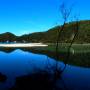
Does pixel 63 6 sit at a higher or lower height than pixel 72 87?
higher

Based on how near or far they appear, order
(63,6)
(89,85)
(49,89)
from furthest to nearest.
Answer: (63,6), (89,85), (49,89)

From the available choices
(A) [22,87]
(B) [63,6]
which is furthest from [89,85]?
(B) [63,6]

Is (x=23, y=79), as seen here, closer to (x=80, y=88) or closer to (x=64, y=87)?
(x=64, y=87)

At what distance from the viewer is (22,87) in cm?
1453

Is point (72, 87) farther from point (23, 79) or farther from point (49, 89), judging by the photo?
point (23, 79)

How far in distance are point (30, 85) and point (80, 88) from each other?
3.38 m

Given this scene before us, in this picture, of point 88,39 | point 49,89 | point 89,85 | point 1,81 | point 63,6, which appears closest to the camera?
point 49,89

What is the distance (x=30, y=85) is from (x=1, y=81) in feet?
10.1

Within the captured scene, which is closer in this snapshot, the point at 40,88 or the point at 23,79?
the point at 40,88

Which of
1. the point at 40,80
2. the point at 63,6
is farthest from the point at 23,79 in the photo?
the point at 63,6

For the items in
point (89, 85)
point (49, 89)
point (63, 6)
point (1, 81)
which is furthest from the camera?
point (63, 6)

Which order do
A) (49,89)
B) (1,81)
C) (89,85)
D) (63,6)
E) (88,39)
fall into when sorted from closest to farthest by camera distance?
(49,89) → (89,85) → (1,81) → (63,6) → (88,39)

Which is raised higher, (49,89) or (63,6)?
(63,6)

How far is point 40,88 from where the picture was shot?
1447 centimetres
